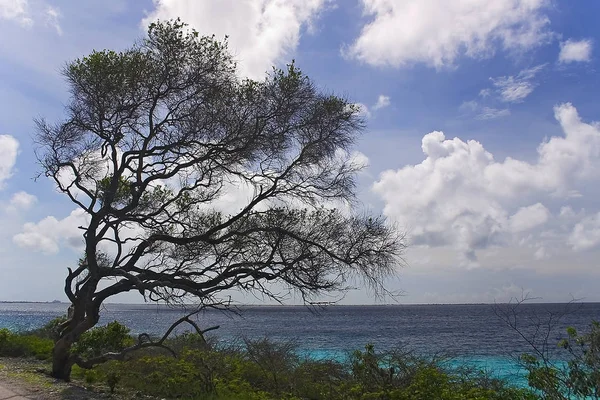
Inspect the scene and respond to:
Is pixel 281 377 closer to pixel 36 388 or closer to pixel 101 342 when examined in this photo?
pixel 36 388

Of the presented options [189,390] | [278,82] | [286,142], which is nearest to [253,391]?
[189,390]

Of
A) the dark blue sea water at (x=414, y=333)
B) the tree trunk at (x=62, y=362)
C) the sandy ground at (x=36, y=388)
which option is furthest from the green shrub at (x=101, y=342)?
the tree trunk at (x=62, y=362)

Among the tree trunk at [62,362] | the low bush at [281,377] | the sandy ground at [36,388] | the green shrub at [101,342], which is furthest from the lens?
the green shrub at [101,342]

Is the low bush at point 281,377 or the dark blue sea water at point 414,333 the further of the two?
the dark blue sea water at point 414,333

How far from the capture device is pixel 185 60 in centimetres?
1268

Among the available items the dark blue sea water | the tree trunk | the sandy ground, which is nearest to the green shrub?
the dark blue sea water

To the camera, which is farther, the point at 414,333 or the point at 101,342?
the point at 414,333

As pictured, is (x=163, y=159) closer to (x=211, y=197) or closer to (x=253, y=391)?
(x=211, y=197)

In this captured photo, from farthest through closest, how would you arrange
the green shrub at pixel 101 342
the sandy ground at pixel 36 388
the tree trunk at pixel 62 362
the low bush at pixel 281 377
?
the green shrub at pixel 101 342 → the tree trunk at pixel 62 362 → the sandy ground at pixel 36 388 → the low bush at pixel 281 377

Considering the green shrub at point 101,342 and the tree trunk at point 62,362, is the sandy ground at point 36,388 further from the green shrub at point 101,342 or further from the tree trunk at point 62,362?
the green shrub at point 101,342

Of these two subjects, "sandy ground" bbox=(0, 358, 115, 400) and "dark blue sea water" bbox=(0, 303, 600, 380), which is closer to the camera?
"sandy ground" bbox=(0, 358, 115, 400)

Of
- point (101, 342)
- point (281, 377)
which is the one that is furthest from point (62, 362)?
point (101, 342)

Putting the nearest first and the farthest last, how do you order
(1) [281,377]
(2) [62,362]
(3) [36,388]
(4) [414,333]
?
(3) [36,388], (2) [62,362], (1) [281,377], (4) [414,333]

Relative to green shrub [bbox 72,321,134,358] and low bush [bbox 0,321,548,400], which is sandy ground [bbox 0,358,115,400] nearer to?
low bush [bbox 0,321,548,400]
